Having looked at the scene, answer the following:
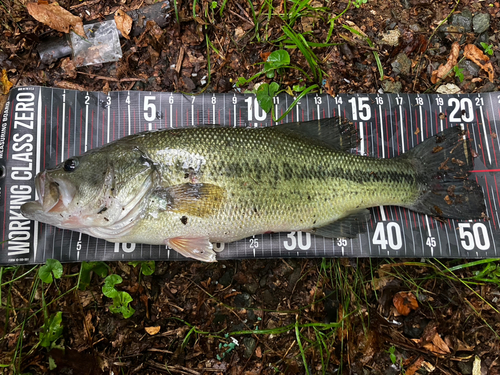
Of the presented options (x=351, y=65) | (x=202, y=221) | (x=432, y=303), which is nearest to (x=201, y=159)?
(x=202, y=221)

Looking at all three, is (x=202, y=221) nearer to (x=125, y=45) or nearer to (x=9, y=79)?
(x=125, y=45)

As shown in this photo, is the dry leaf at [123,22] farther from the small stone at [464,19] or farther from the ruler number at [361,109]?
the small stone at [464,19]

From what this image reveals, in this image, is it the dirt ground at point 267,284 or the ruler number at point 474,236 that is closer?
the dirt ground at point 267,284

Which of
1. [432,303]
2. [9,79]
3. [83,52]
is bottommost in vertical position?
[432,303]

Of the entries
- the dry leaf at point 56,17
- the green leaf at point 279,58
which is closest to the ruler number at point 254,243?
the green leaf at point 279,58

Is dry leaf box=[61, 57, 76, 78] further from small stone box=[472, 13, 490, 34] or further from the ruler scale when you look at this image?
small stone box=[472, 13, 490, 34]
